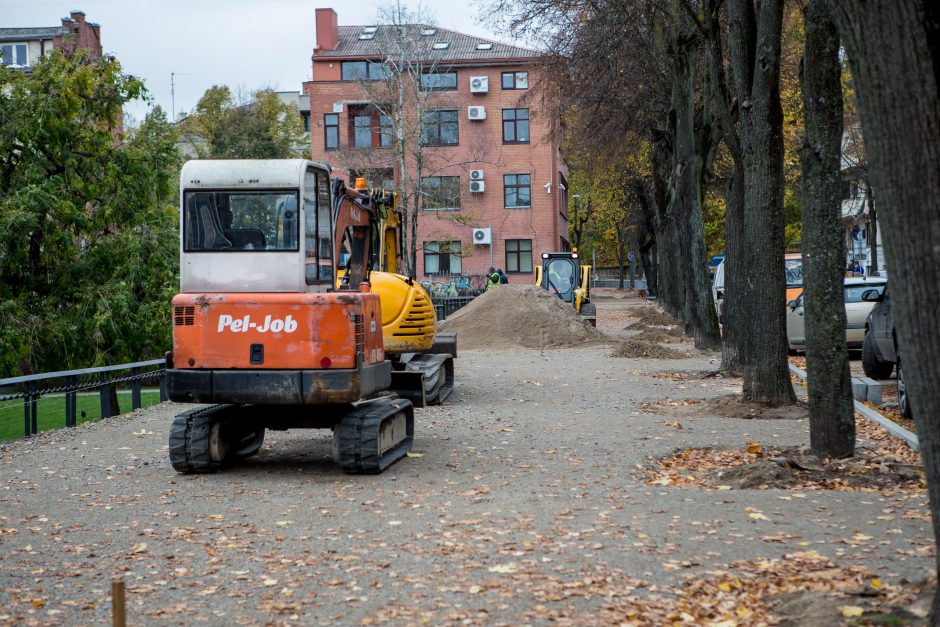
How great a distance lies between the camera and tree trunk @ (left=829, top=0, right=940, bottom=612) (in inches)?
185

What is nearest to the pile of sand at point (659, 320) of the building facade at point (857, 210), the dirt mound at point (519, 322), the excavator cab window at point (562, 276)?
the excavator cab window at point (562, 276)

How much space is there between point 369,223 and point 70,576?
25.4 ft

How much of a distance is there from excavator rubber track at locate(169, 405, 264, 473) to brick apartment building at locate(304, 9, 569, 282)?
147 feet

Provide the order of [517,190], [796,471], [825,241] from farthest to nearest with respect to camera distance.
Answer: [517,190] → [825,241] → [796,471]

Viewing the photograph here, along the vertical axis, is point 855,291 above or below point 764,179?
below

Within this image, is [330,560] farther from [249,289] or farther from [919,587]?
[249,289]

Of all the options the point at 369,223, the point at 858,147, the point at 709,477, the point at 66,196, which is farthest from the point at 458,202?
the point at 709,477

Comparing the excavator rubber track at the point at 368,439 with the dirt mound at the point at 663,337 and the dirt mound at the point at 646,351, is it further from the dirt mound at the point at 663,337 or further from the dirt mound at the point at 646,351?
the dirt mound at the point at 663,337

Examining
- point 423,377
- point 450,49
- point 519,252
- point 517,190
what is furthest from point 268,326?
point 450,49

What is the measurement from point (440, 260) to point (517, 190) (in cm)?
559

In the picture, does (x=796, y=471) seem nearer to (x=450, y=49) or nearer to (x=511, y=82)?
(x=511, y=82)

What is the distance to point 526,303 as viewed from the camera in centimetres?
3388

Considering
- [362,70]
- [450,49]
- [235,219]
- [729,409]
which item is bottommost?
[729,409]

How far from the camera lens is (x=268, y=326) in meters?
11.0
